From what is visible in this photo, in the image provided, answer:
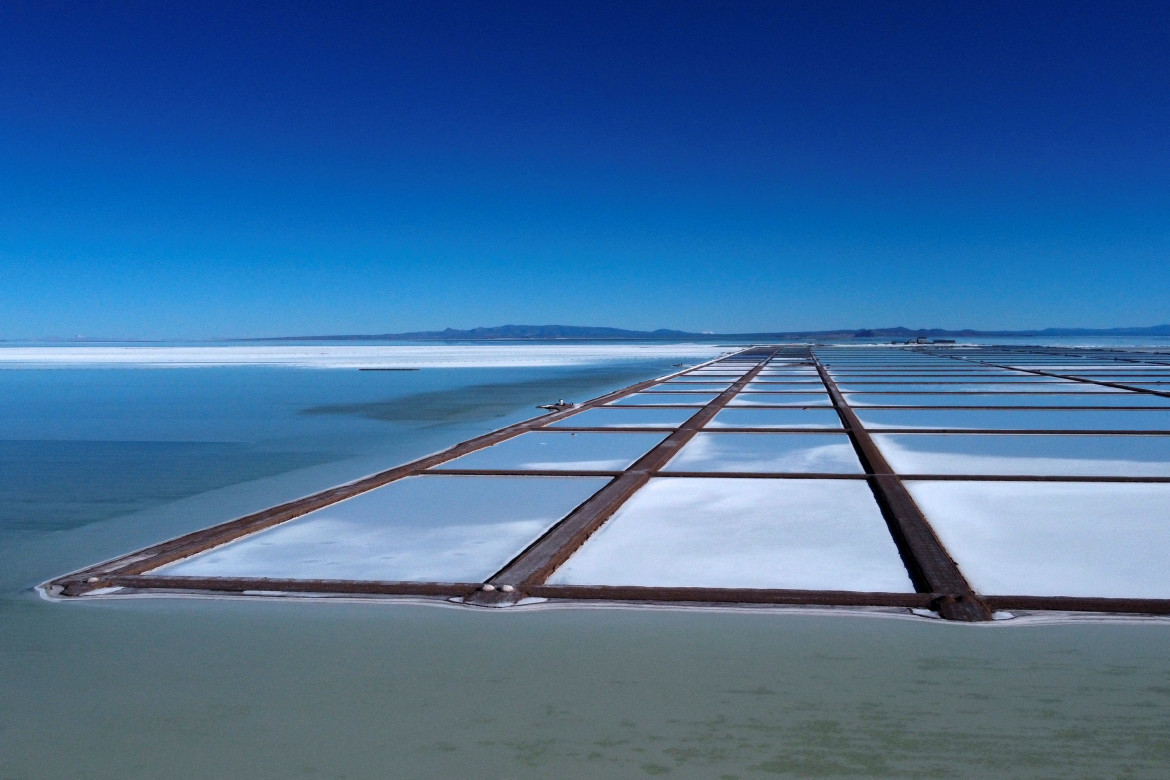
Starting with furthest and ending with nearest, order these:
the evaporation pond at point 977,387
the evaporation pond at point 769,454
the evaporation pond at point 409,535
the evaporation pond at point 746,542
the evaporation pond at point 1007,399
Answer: the evaporation pond at point 977,387
the evaporation pond at point 1007,399
the evaporation pond at point 769,454
the evaporation pond at point 409,535
the evaporation pond at point 746,542

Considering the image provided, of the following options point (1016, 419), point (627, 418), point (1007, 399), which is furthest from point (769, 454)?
point (1007, 399)

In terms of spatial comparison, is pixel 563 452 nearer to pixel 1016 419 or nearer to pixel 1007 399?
pixel 1016 419

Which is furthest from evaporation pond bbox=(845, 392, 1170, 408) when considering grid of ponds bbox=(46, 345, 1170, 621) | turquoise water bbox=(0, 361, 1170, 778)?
turquoise water bbox=(0, 361, 1170, 778)

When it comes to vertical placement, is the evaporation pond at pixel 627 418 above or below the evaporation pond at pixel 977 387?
below

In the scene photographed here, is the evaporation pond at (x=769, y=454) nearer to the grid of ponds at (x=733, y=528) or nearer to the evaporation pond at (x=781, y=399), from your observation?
the grid of ponds at (x=733, y=528)

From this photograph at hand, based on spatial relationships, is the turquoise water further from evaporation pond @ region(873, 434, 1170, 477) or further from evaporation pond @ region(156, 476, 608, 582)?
evaporation pond @ region(873, 434, 1170, 477)

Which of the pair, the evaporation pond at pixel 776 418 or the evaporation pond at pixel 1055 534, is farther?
the evaporation pond at pixel 776 418

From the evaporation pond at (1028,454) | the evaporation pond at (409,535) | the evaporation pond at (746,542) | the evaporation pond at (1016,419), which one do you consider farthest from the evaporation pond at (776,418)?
the evaporation pond at (409,535)
